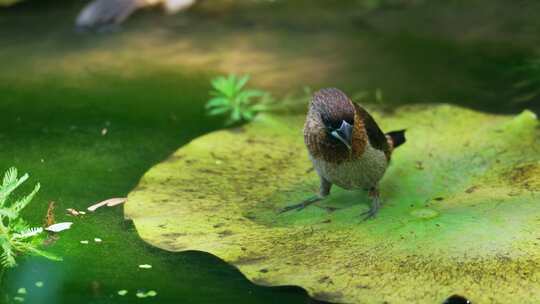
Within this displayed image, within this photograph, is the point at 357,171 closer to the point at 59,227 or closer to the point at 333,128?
the point at 333,128

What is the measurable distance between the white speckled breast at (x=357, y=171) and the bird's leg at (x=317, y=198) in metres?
0.10

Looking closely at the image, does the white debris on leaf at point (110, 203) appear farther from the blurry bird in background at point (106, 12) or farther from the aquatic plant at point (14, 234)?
the blurry bird in background at point (106, 12)

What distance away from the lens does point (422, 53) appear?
6344 millimetres

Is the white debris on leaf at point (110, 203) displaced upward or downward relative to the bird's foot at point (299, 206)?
downward

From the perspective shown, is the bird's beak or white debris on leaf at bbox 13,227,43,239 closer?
white debris on leaf at bbox 13,227,43,239

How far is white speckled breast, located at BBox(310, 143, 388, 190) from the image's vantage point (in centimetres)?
387

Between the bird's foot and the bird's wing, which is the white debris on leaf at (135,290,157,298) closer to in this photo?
the bird's foot

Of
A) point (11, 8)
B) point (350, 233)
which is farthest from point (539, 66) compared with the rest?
point (11, 8)

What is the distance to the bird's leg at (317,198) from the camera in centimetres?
395

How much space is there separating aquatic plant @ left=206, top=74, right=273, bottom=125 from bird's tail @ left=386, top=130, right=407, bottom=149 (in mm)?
1187

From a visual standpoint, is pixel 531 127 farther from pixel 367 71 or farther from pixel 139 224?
pixel 139 224

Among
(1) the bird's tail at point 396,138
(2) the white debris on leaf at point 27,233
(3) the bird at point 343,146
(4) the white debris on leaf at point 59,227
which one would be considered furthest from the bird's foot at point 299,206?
(2) the white debris on leaf at point 27,233

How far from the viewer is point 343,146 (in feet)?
12.5

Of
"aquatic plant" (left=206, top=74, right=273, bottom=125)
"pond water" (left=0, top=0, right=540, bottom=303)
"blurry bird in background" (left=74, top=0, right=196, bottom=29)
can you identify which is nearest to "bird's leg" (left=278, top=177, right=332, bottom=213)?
"pond water" (left=0, top=0, right=540, bottom=303)
